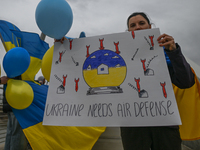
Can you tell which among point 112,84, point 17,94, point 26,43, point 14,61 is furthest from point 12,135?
point 112,84

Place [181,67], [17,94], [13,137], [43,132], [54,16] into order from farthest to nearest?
[13,137], [43,132], [17,94], [54,16], [181,67]

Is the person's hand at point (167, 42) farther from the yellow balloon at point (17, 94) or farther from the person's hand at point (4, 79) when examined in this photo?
the person's hand at point (4, 79)

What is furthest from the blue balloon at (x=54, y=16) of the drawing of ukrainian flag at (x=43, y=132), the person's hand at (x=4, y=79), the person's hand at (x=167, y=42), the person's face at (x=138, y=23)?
the drawing of ukrainian flag at (x=43, y=132)

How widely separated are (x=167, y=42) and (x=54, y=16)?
2.32ft

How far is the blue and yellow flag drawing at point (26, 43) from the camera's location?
140cm

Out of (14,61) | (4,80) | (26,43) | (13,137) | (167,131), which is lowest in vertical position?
(13,137)

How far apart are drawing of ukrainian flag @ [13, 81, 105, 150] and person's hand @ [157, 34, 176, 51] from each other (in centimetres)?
135

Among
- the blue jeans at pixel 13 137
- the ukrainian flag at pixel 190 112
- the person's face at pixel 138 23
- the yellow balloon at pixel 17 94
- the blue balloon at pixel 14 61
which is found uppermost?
the person's face at pixel 138 23

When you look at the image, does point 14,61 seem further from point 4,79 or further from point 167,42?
point 167,42

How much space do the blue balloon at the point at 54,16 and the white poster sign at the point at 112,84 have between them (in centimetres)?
10

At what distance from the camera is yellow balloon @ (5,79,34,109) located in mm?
1113

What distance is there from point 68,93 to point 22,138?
1299 millimetres

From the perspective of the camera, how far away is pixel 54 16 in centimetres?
77

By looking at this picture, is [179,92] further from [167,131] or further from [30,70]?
[30,70]
